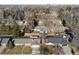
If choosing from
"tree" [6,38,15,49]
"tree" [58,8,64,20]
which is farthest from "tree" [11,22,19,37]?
"tree" [58,8,64,20]

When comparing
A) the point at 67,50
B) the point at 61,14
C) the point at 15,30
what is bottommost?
the point at 67,50

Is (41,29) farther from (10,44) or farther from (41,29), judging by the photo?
(10,44)

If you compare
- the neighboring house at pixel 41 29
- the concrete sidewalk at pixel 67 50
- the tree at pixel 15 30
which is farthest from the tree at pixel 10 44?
the concrete sidewalk at pixel 67 50

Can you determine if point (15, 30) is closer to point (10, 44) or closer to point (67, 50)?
point (10, 44)

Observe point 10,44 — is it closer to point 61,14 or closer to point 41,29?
point 41,29

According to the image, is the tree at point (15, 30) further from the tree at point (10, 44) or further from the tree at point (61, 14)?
the tree at point (61, 14)

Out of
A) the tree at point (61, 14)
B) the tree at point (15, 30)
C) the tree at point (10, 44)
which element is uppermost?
the tree at point (61, 14)

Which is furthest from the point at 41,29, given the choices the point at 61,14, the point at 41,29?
the point at 61,14

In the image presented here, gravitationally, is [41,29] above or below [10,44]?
above

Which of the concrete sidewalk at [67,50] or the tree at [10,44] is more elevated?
the tree at [10,44]
